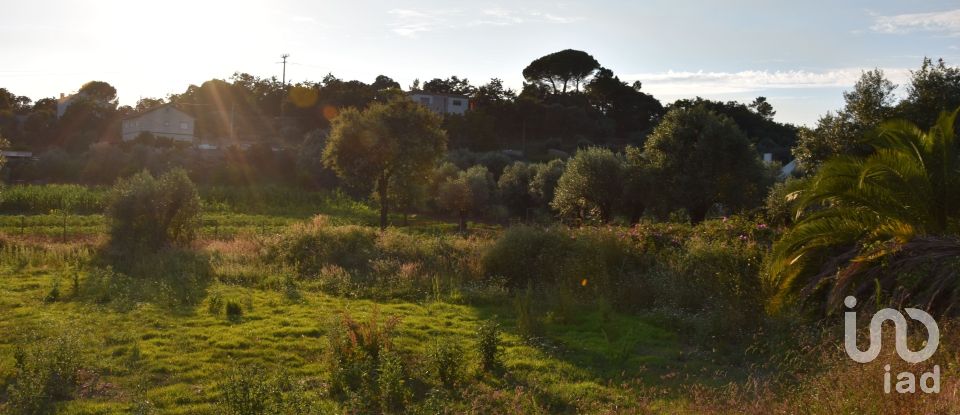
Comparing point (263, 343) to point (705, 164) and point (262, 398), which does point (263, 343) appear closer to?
point (262, 398)

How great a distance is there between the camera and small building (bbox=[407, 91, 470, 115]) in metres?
88.2

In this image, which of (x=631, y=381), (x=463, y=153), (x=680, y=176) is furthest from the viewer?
(x=463, y=153)

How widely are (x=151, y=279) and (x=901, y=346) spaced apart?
15.4 metres

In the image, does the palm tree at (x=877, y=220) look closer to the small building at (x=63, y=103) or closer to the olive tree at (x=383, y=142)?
the olive tree at (x=383, y=142)

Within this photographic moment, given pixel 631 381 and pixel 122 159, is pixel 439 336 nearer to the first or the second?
pixel 631 381

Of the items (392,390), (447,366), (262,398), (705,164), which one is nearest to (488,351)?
(447,366)

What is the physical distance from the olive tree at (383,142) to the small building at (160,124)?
50263 mm

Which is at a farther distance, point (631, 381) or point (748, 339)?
point (748, 339)

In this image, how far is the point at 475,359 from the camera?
9.94 meters

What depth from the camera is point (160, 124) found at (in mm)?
74312

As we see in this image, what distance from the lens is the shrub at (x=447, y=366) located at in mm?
8875

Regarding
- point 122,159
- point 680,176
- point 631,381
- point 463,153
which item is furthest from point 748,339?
point 122,159

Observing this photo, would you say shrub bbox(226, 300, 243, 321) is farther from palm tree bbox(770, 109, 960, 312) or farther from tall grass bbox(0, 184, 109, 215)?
tall grass bbox(0, 184, 109, 215)

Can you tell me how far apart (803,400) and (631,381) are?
97.5 inches
